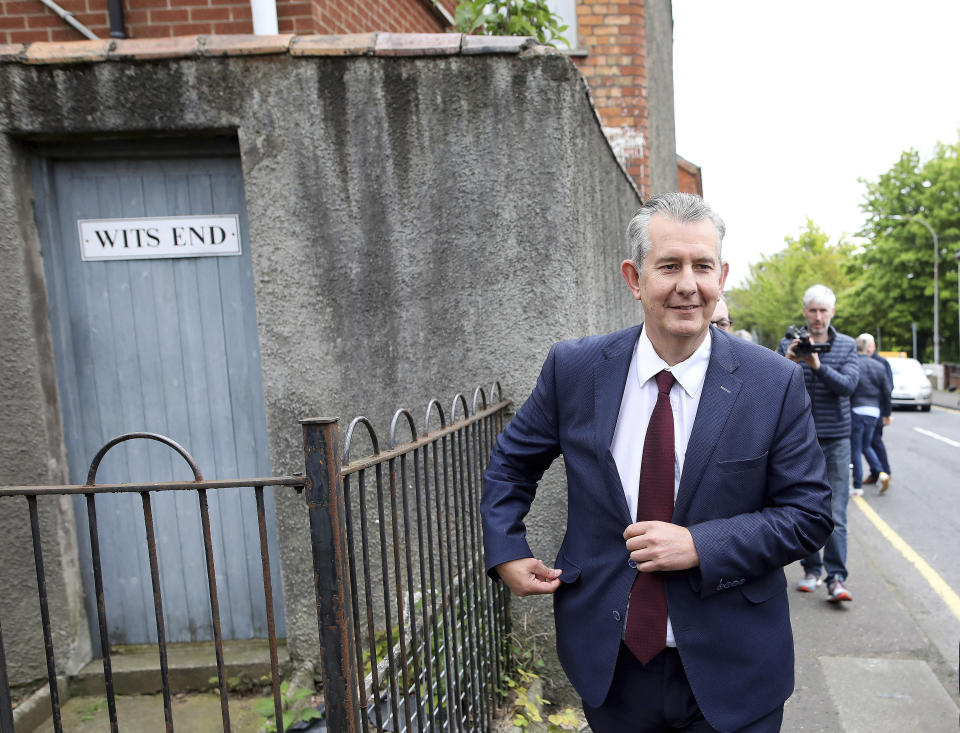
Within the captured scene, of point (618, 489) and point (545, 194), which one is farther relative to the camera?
point (545, 194)

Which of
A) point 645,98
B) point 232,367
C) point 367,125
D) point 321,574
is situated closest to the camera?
point 321,574

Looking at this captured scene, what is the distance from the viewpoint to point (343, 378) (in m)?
3.56

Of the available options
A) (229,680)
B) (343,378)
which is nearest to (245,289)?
(343,378)

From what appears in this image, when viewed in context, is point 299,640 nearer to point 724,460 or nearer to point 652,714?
point 652,714

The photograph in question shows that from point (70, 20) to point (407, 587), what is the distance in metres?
3.43

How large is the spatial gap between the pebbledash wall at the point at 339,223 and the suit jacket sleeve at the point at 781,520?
177 cm

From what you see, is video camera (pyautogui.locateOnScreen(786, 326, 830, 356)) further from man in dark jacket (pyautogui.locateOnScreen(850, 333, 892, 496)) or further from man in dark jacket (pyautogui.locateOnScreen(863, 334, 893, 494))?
man in dark jacket (pyautogui.locateOnScreen(863, 334, 893, 494))

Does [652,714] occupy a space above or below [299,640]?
above

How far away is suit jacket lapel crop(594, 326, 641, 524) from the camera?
1.90 m

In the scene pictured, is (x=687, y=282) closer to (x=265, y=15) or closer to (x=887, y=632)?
(x=265, y=15)

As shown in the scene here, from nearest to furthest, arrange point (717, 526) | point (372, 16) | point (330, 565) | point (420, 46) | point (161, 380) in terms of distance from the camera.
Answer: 1. point (330, 565)
2. point (717, 526)
3. point (420, 46)
4. point (161, 380)
5. point (372, 16)

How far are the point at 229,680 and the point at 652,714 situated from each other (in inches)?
95.1

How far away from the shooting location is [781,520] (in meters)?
1.80

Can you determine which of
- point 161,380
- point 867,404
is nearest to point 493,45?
point 161,380
